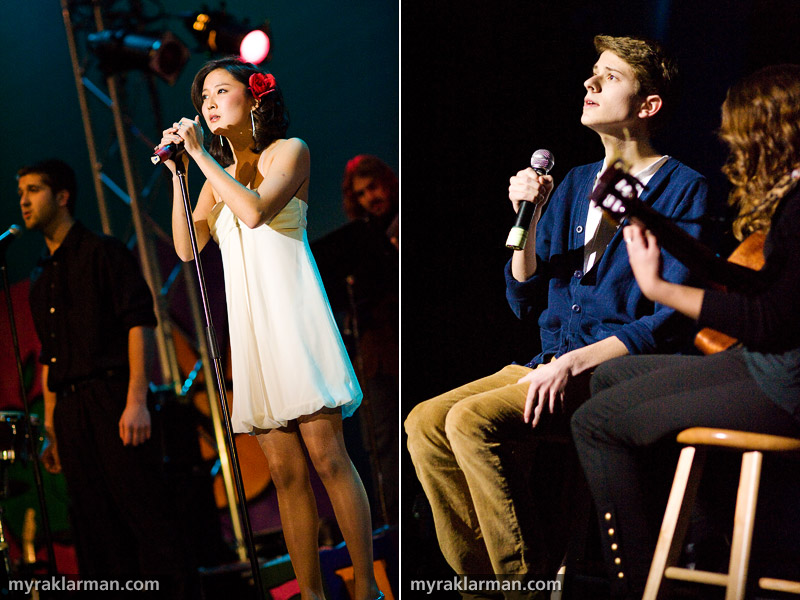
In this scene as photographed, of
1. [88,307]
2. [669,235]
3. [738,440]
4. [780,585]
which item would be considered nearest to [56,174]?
[88,307]

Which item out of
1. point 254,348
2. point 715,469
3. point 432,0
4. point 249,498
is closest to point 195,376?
point 249,498

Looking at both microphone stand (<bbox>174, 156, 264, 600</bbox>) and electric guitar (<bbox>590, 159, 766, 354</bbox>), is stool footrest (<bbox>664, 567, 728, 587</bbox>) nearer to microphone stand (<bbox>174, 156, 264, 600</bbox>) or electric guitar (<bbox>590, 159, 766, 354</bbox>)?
electric guitar (<bbox>590, 159, 766, 354</bbox>)

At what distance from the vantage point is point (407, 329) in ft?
9.00

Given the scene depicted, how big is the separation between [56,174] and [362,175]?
123 centimetres

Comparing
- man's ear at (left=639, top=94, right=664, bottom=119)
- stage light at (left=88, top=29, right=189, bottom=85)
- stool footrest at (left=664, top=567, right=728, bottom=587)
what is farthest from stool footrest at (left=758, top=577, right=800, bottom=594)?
stage light at (left=88, top=29, right=189, bottom=85)

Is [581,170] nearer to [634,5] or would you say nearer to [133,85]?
[634,5]

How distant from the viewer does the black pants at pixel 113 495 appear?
2.80m

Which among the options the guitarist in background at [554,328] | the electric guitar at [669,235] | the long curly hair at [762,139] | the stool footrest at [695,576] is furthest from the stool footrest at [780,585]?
the long curly hair at [762,139]

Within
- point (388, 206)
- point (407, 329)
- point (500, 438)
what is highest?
point (388, 206)

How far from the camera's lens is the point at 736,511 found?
5.93ft

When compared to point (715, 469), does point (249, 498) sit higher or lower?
lower

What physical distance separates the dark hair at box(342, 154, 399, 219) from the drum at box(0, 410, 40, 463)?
1391 mm

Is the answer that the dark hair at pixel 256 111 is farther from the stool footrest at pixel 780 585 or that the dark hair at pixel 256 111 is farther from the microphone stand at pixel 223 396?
the stool footrest at pixel 780 585

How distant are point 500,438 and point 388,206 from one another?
110cm
